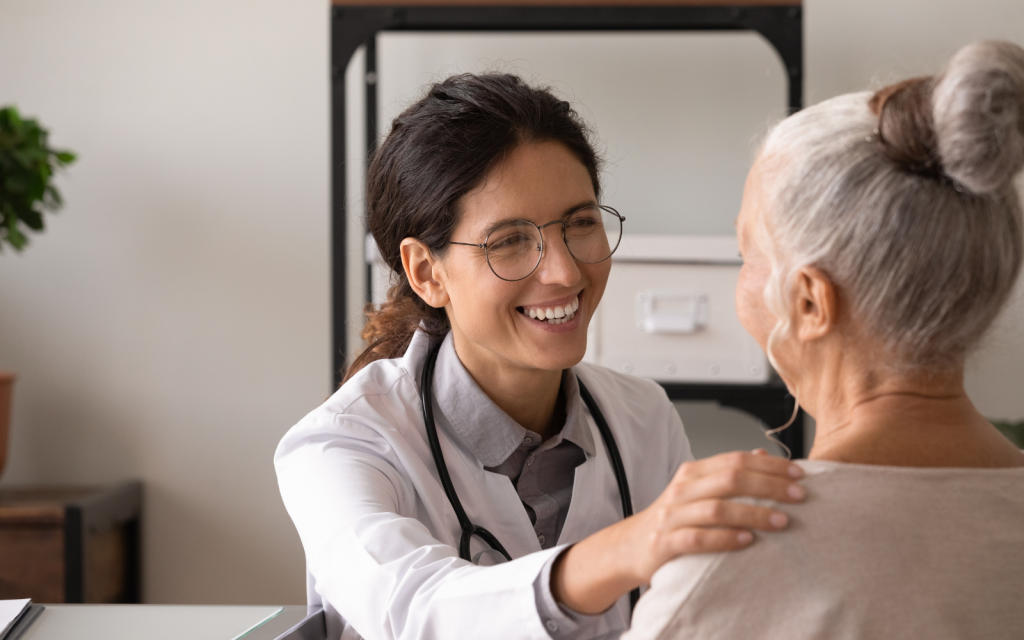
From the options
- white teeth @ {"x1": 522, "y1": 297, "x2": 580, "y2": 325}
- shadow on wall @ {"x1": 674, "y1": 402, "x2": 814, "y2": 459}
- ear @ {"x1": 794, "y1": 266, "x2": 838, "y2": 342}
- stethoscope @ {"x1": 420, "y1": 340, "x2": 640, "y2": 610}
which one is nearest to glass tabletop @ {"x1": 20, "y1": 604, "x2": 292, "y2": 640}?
stethoscope @ {"x1": 420, "y1": 340, "x2": 640, "y2": 610}

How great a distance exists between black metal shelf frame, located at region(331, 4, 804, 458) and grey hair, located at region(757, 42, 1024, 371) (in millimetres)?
1354

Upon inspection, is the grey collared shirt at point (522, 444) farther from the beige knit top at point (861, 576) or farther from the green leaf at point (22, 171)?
the green leaf at point (22, 171)

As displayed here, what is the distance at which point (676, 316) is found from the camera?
2.04 m

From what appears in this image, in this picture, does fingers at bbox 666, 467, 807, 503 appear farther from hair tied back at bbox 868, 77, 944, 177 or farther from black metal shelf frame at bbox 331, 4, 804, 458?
black metal shelf frame at bbox 331, 4, 804, 458

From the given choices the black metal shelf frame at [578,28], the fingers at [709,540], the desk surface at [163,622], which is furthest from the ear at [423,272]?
the black metal shelf frame at [578,28]

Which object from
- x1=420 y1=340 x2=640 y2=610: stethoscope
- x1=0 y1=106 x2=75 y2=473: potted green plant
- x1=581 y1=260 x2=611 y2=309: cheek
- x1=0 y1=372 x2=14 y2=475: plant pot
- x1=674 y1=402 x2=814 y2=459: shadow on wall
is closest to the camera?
x1=420 y1=340 x2=640 y2=610: stethoscope

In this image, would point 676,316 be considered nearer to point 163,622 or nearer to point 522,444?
point 522,444

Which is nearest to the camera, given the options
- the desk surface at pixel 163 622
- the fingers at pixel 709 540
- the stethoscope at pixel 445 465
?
the fingers at pixel 709 540

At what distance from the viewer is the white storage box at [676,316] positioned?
204 cm

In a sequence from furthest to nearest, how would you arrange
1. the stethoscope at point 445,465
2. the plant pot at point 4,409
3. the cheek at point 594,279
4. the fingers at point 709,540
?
the plant pot at point 4,409
the cheek at point 594,279
the stethoscope at point 445,465
the fingers at point 709,540

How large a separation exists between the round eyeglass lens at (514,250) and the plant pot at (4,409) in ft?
5.77

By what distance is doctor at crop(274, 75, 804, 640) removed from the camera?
101 cm

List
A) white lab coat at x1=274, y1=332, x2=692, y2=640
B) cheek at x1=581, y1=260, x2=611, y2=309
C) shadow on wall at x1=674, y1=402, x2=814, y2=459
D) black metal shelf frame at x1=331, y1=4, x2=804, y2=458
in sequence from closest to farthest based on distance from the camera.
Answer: white lab coat at x1=274, y1=332, x2=692, y2=640 → cheek at x1=581, y1=260, x2=611, y2=309 → black metal shelf frame at x1=331, y1=4, x2=804, y2=458 → shadow on wall at x1=674, y1=402, x2=814, y2=459

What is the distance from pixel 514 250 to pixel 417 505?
13.7 inches
